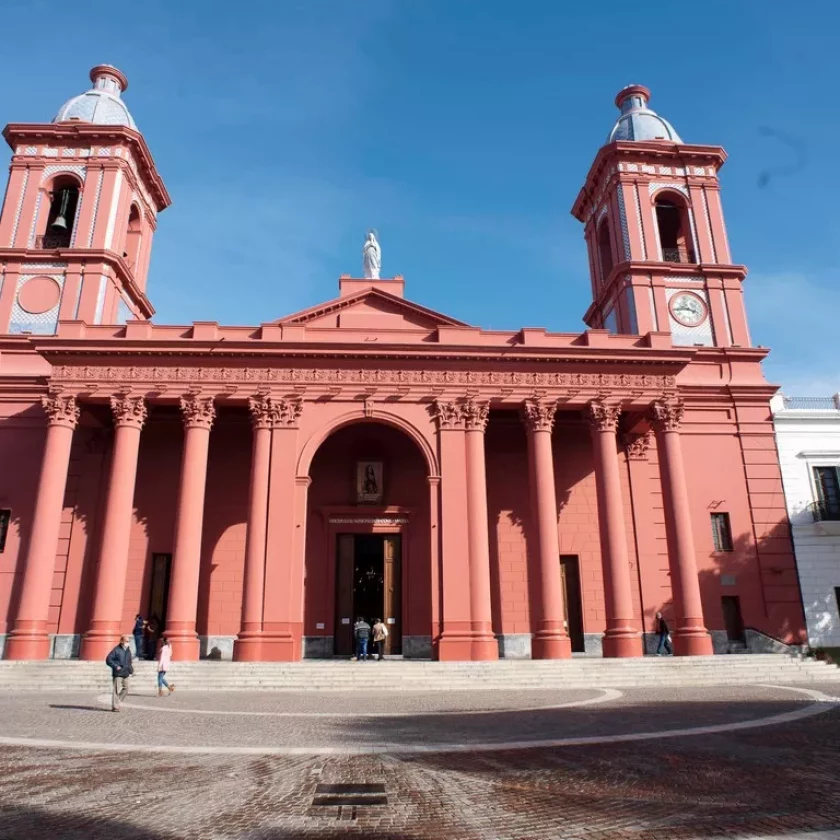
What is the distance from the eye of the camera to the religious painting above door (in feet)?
85.4

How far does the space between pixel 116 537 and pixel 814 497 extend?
25551 millimetres

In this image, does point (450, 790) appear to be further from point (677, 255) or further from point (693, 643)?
point (677, 255)

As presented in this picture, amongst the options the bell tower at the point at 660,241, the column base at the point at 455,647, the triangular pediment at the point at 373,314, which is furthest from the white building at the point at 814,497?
the triangular pediment at the point at 373,314

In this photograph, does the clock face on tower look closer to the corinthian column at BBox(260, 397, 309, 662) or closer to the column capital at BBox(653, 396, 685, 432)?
the column capital at BBox(653, 396, 685, 432)

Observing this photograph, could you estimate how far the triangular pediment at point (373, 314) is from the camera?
26.6 m

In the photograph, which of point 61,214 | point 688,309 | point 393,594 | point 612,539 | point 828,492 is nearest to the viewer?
point 612,539

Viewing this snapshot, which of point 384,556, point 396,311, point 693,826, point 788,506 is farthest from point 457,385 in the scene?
point 693,826

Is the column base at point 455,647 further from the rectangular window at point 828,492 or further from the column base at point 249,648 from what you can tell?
the rectangular window at point 828,492

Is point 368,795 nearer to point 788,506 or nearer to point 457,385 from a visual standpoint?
point 457,385

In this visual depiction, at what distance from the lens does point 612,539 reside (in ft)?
74.0

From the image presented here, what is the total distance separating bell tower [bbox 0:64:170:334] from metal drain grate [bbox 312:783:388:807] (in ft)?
82.7

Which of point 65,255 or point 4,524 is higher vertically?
point 65,255

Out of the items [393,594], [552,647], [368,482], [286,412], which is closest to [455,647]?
[552,647]

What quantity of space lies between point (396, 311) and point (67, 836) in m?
23.2
